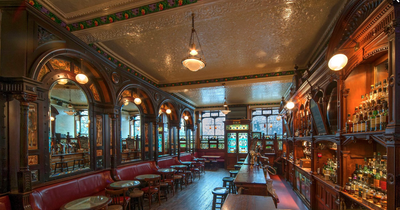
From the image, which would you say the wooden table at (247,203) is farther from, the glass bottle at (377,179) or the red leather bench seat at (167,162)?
the red leather bench seat at (167,162)

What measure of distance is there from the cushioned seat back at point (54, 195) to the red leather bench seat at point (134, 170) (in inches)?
53.4

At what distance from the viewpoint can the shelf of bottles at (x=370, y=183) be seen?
2565 mm

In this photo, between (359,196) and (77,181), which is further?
(77,181)

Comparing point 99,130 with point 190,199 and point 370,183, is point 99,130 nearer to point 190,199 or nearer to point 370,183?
point 190,199

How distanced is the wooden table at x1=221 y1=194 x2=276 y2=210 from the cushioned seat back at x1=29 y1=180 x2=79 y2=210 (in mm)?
3414

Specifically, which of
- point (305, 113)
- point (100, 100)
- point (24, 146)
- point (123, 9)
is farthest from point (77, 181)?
point (305, 113)

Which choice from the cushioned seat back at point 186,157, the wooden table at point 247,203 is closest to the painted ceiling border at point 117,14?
the wooden table at point 247,203

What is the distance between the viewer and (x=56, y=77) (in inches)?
166

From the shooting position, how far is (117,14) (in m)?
3.66

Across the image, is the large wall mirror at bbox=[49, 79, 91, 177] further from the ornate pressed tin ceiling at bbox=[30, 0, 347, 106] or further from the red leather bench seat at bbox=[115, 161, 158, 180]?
the ornate pressed tin ceiling at bbox=[30, 0, 347, 106]

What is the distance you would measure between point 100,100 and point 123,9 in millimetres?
2927

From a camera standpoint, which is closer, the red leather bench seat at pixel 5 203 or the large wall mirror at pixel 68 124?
the red leather bench seat at pixel 5 203

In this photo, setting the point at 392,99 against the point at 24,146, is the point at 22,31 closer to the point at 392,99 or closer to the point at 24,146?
the point at 24,146

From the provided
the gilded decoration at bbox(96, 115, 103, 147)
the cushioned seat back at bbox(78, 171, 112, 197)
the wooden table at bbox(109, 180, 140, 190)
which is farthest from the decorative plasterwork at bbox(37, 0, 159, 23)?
the wooden table at bbox(109, 180, 140, 190)
